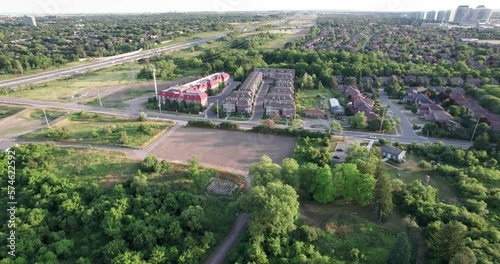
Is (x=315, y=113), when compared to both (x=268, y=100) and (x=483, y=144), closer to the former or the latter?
(x=268, y=100)

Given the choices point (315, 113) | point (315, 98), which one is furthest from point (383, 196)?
point (315, 98)

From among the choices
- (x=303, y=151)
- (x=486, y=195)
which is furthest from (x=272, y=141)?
(x=486, y=195)

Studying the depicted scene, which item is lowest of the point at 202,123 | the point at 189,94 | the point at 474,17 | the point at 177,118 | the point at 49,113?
the point at 177,118

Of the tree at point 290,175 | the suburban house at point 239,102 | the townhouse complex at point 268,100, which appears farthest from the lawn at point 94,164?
the townhouse complex at point 268,100

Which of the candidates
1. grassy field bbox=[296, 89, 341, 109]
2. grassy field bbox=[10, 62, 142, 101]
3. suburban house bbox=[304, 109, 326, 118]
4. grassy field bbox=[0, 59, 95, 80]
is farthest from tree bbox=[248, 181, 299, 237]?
grassy field bbox=[0, 59, 95, 80]

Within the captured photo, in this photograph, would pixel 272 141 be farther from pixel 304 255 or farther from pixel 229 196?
pixel 304 255

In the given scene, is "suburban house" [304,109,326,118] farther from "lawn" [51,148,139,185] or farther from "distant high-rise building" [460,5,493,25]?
"distant high-rise building" [460,5,493,25]

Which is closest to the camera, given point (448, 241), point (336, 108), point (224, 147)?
point (448, 241)
